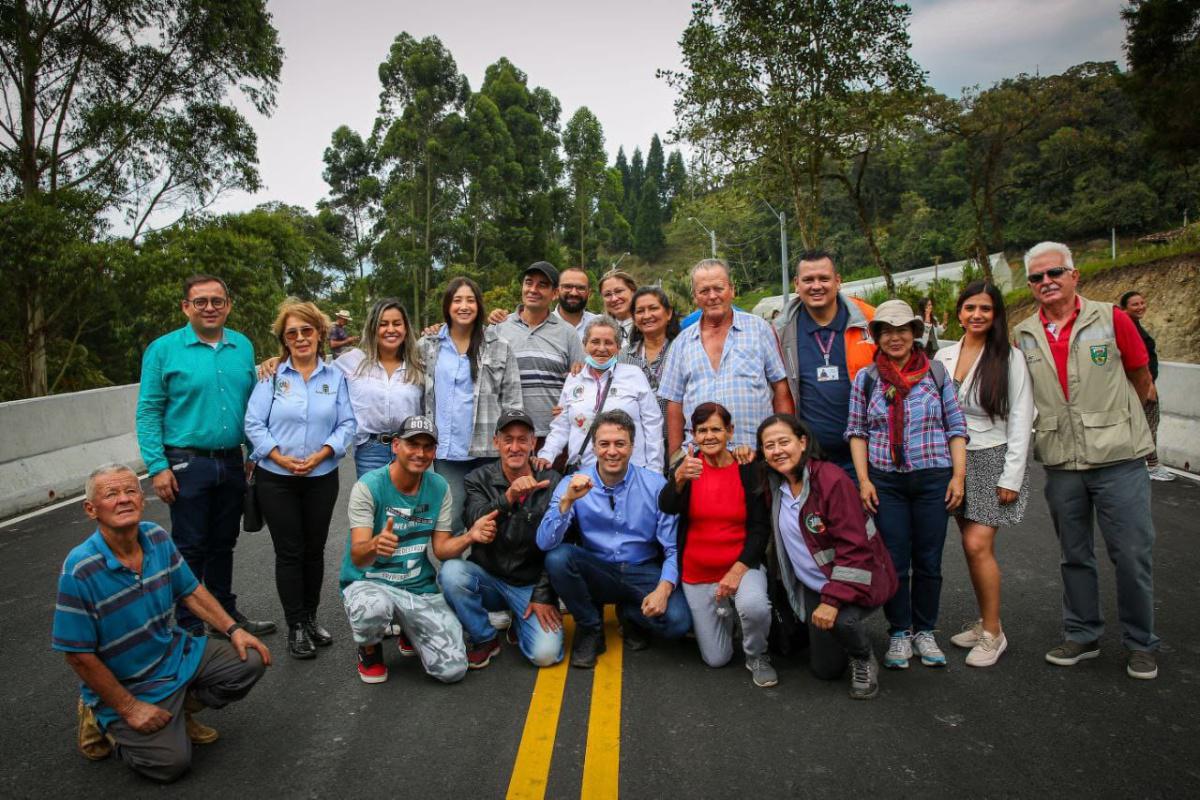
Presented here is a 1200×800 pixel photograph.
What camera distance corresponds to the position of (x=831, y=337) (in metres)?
4.68

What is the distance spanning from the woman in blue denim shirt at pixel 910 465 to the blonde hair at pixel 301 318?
313 cm

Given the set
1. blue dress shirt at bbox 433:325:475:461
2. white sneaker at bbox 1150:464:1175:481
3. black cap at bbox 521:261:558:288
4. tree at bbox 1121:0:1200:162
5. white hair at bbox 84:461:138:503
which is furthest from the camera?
tree at bbox 1121:0:1200:162

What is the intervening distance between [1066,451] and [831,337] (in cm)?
132

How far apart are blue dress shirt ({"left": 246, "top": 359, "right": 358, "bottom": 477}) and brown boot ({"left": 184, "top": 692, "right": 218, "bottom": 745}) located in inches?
54.6

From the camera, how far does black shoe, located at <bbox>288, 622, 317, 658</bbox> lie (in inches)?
180

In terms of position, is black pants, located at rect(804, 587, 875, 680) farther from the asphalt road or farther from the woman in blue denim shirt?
the woman in blue denim shirt

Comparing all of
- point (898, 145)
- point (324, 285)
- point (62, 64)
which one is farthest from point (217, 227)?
point (324, 285)

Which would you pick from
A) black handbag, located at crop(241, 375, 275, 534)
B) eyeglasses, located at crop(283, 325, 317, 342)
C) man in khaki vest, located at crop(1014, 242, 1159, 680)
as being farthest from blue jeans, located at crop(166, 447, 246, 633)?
man in khaki vest, located at crop(1014, 242, 1159, 680)

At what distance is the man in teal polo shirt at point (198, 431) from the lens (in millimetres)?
4668

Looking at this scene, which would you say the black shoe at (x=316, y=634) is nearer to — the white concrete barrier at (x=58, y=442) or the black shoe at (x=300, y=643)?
the black shoe at (x=300, y=643)

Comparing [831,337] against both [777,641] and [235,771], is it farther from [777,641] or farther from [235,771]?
[235,771]

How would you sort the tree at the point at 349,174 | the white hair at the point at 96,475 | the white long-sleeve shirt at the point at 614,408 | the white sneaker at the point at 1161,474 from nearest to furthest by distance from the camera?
the white hair at the point at 96,475 → the white long-sleeve shirt at the point at 614,408 → the white sneaker at the point at 1161,474 → the tree at the point at 349,174

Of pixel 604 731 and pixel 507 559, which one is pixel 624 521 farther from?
pixel 604 731

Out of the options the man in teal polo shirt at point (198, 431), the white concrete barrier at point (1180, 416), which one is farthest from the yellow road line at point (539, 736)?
the white concrete barrier at point (1180, 416)
